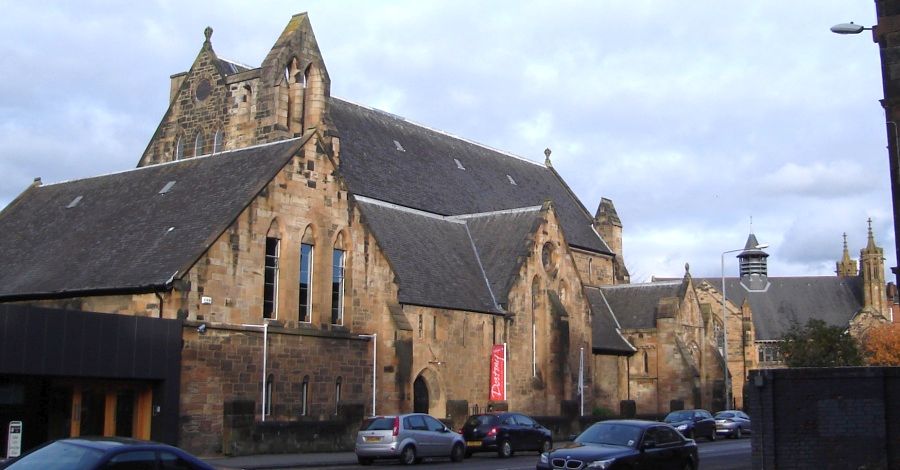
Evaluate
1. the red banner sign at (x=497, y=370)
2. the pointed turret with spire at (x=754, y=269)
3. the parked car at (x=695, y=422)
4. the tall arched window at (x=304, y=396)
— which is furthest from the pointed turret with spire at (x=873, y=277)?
the tall arched window at (x=304, y=396)

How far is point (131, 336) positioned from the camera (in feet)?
87.4

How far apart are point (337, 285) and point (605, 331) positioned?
835 inches

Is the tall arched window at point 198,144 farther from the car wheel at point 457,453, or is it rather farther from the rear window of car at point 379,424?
the car wheel at point 457,453

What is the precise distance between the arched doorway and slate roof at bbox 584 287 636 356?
13.3 m

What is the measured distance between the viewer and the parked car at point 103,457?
36.1 ft

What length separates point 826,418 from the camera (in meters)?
19.2

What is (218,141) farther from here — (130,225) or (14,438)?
(14,438)

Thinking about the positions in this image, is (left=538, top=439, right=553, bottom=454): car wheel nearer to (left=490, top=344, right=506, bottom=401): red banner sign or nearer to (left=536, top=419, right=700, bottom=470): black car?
(left=490, top=344, right=506, bottom=401): red banner sign

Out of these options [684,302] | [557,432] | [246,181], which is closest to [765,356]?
[684,302]

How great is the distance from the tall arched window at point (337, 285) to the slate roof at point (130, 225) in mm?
3850

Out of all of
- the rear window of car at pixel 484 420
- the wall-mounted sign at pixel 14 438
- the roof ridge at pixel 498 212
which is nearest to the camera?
A: the wall-mounted sign at pixel 14 438

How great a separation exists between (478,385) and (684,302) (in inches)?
704

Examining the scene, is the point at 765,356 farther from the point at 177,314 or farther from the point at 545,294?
the point at 177,314

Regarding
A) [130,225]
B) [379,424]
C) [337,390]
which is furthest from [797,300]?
[379,424]
